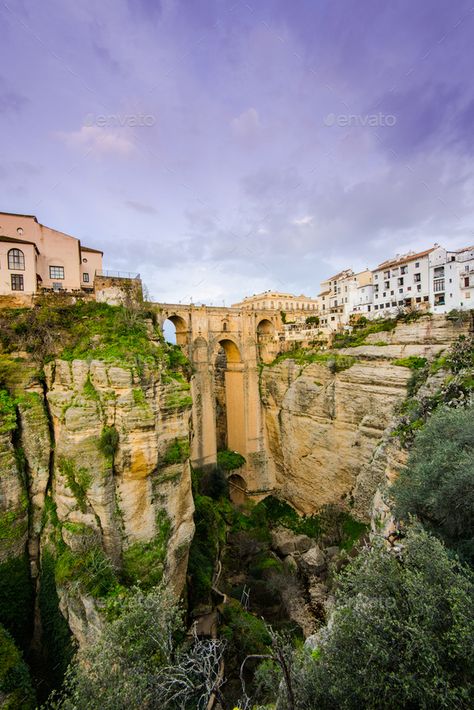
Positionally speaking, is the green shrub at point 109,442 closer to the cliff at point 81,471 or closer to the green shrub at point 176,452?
the cliff at point 81,471

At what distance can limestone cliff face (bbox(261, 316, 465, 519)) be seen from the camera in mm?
18656

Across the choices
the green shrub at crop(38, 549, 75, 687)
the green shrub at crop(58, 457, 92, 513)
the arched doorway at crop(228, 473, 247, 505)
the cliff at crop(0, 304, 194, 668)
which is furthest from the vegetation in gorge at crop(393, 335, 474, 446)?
the arched doorway at crop(228, 473, 247, 505)

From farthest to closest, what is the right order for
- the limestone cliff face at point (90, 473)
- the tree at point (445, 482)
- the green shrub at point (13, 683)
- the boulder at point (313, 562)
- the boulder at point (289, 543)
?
the boulder at point (289, 543)
the boulder at point (313, 562)
the limestone cliff face at point (90, 473)
the green shrub at point (13, 683)
the tree at point (445, 482)

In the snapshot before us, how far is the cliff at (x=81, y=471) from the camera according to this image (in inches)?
364

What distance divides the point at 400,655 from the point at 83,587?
7380 mm

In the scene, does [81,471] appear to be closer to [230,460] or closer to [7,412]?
[7,412]

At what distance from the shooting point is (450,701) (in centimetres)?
333

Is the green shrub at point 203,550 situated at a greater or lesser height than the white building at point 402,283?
lesser

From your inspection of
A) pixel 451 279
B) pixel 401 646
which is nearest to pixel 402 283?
pixel 451 279

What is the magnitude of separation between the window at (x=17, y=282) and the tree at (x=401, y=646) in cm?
1507

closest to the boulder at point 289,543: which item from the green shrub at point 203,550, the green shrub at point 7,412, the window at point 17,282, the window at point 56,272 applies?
the green shrub at point 203,550

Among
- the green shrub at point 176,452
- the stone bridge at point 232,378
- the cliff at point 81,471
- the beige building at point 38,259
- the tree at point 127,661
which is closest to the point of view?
the tree at point 127,661

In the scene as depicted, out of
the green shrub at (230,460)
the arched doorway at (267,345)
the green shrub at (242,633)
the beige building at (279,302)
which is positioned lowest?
the green shrub at (242,633)

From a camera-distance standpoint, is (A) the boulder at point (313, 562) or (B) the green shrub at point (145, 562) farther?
(A) the boulder at point (313, 562)
